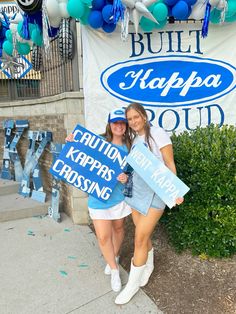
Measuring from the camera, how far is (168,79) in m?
3.99

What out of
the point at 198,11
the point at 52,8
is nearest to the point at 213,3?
the point at 198,11

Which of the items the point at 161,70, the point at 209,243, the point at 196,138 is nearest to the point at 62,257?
the point at 209,243

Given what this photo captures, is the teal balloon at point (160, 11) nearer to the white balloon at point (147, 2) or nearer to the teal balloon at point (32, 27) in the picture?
the white balloon at point (147, 2)

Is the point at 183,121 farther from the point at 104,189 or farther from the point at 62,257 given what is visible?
A: the point at 62,257

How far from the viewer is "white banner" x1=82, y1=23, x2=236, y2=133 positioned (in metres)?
3.95

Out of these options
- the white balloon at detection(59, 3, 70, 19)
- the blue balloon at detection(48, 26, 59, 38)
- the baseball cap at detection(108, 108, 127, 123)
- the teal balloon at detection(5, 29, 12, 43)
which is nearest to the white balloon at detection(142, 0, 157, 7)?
the white balloon at detection(59, 3, 70, 19)

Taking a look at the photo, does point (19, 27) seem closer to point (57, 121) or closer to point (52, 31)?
point (52, 31)

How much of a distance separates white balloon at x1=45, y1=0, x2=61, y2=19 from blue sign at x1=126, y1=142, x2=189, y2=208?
84.8 inches

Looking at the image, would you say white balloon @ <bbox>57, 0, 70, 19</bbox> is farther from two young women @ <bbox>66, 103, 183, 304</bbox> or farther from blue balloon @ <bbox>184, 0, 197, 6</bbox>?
two young women @ <bbox>66, 103, 183, 304</bbox>

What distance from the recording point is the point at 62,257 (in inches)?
130

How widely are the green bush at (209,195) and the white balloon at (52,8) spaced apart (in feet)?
6.80

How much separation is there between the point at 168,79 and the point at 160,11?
34.2 inches

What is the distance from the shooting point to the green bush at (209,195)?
2.74m

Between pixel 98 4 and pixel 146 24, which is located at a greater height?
pixel 98 4
